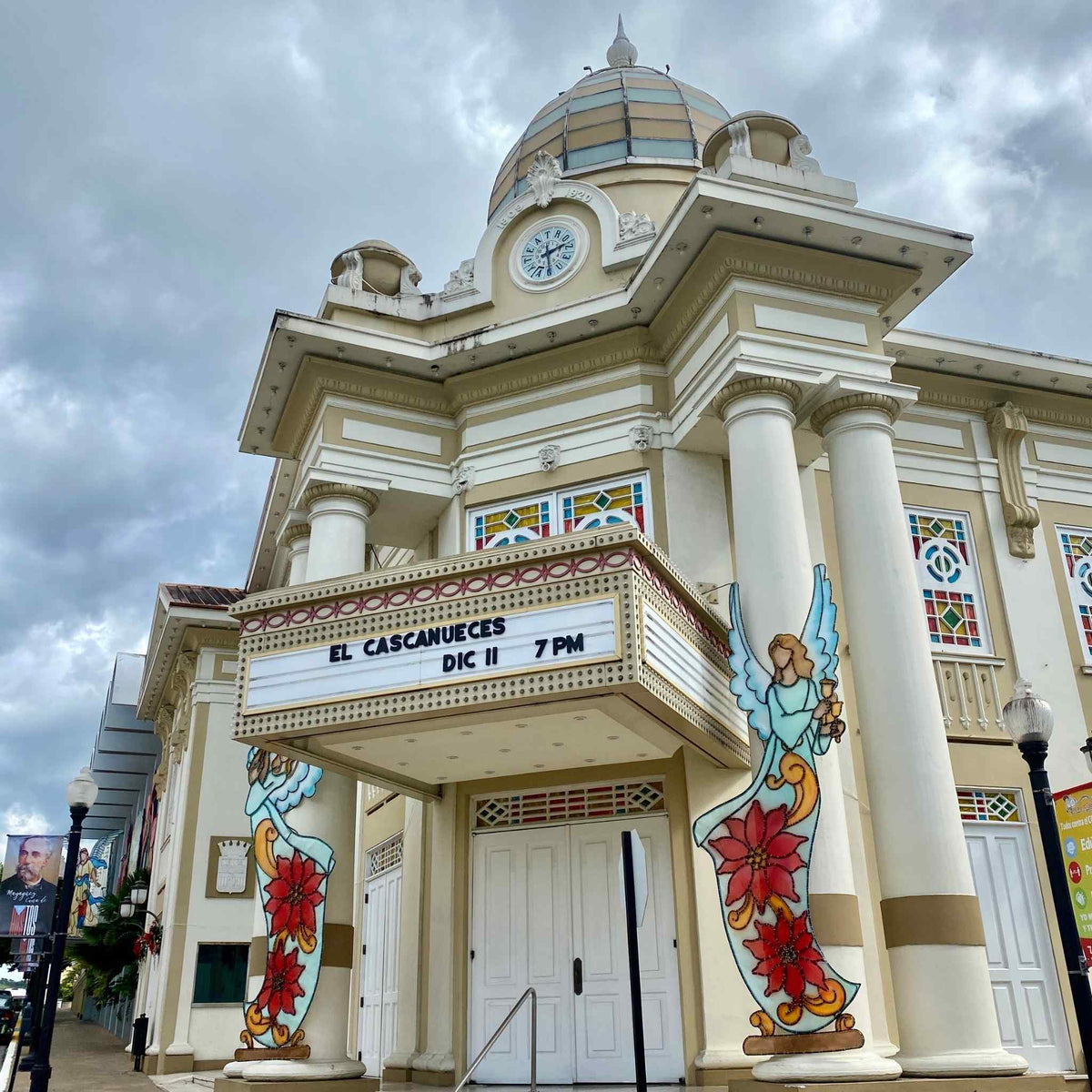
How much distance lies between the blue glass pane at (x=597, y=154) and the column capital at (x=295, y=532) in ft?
26.8

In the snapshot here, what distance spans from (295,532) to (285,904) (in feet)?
18.4

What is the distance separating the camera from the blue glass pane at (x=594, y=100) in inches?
794

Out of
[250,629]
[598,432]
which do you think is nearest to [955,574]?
[598,432]

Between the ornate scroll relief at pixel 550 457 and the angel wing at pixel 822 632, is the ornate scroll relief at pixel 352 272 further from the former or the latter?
the angel wing at pixel 822 632

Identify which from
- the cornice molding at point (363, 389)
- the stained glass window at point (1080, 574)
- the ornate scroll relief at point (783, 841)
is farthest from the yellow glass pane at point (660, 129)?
the ornate scroll relief at point (783, 841)

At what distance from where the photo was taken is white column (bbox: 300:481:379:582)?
14477mm

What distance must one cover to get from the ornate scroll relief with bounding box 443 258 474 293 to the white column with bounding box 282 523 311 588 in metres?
4.08

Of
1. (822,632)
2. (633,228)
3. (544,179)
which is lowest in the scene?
(822,632)

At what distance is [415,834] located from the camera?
14.6 m

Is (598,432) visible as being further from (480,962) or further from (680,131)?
(680,131)

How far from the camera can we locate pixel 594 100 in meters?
20.3

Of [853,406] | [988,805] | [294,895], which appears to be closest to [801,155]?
[853,406]

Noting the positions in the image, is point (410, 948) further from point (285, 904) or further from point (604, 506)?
point (604, 506)

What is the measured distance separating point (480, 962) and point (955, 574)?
805 centimetres
